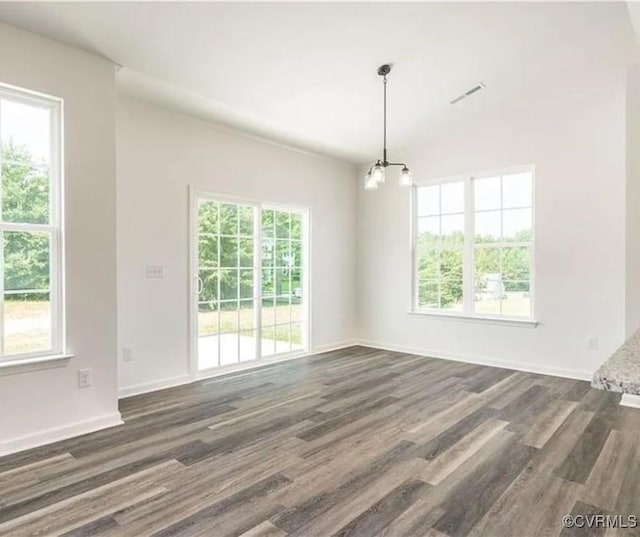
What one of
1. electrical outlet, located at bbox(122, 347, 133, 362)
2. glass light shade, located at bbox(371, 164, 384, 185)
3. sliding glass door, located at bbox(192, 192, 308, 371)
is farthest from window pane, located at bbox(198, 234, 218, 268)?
glass light shade, located at bbox(371, 164, 384, 185)

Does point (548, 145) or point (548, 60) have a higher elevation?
point (548, 60)

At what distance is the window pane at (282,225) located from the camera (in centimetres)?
554

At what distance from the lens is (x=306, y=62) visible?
369cm

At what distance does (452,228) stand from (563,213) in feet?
4.43

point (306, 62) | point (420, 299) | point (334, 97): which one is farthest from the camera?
point (420, 299)

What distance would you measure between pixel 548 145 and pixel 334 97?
100 inches

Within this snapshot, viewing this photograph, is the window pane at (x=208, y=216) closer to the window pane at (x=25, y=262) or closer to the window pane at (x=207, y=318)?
the window pane at (x=207, y=318)

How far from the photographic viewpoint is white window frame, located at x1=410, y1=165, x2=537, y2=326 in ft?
16.5

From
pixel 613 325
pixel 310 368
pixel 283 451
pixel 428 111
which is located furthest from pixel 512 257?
pixel 283 451

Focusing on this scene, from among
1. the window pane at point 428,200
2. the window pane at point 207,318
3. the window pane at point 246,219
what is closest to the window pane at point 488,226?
the window pane at point 428,200

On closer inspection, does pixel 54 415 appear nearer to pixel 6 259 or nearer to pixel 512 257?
pixel 6 259

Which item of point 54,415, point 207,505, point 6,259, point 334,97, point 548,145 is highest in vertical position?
point 334,97

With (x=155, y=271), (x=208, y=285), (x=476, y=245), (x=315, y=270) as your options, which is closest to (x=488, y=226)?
(x=476, y=245)

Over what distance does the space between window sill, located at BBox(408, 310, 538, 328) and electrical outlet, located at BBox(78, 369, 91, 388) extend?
4.17 meters
